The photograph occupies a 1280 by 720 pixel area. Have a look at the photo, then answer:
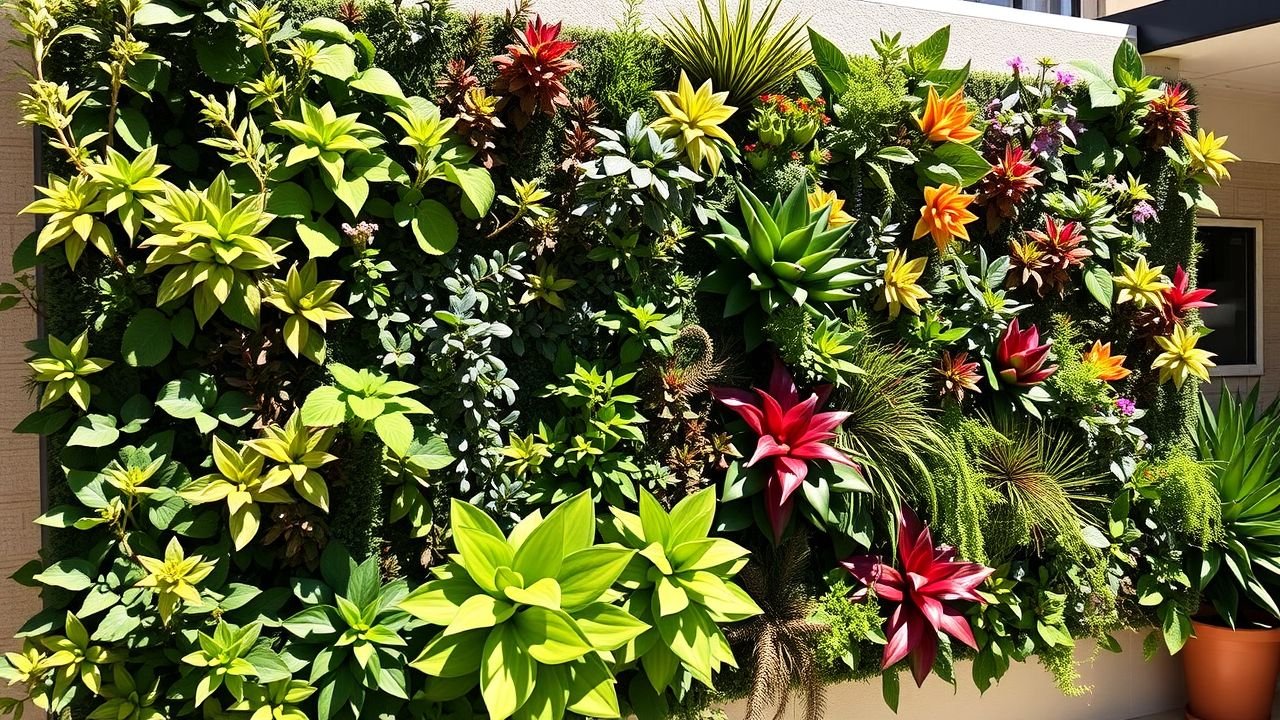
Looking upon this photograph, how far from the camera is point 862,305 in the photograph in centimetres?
311

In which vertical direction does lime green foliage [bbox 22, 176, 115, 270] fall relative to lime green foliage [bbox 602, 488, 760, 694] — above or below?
above

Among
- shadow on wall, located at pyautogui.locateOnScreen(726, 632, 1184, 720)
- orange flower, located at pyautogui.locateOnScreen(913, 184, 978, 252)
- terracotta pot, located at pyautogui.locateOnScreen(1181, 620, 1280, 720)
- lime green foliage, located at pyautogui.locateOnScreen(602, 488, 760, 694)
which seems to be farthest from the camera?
terracotta pot, located at pyautogui.locateOnScreen(1181, 620, 1280, 720)

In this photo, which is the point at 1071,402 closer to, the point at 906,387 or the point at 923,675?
the point at 906,387

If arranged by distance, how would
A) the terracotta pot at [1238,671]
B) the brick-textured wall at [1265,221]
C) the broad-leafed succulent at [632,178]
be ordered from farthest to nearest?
1. the brick-textured wall at [1265,221]
2. the terracotta pot at [1238,671]
3. the broad-leafed succulent at [632,178]

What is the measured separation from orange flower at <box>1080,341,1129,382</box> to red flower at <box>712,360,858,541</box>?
49.3 inches

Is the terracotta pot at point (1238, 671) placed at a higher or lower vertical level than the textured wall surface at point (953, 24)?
lower

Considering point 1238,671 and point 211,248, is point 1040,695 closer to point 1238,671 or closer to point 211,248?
point 1238,671

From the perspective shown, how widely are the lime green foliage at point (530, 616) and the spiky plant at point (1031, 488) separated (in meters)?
1.59

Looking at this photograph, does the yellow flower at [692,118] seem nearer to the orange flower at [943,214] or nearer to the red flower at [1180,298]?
the orange flower at [943,214]

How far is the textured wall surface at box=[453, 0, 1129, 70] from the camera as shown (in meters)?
2.97

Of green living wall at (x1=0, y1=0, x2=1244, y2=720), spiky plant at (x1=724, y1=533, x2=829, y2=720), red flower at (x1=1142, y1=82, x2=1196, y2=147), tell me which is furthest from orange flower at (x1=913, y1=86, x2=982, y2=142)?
spiky plant at (x1=724, y1=533, x2=829, y2=720)

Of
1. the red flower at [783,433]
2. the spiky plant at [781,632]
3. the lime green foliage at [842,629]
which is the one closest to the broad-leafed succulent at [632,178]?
the red flower at [783,433]

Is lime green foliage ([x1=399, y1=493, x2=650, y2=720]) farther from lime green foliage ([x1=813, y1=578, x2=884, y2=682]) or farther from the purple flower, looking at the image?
the purple flower

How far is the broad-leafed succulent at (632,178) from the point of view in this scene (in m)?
2.64
